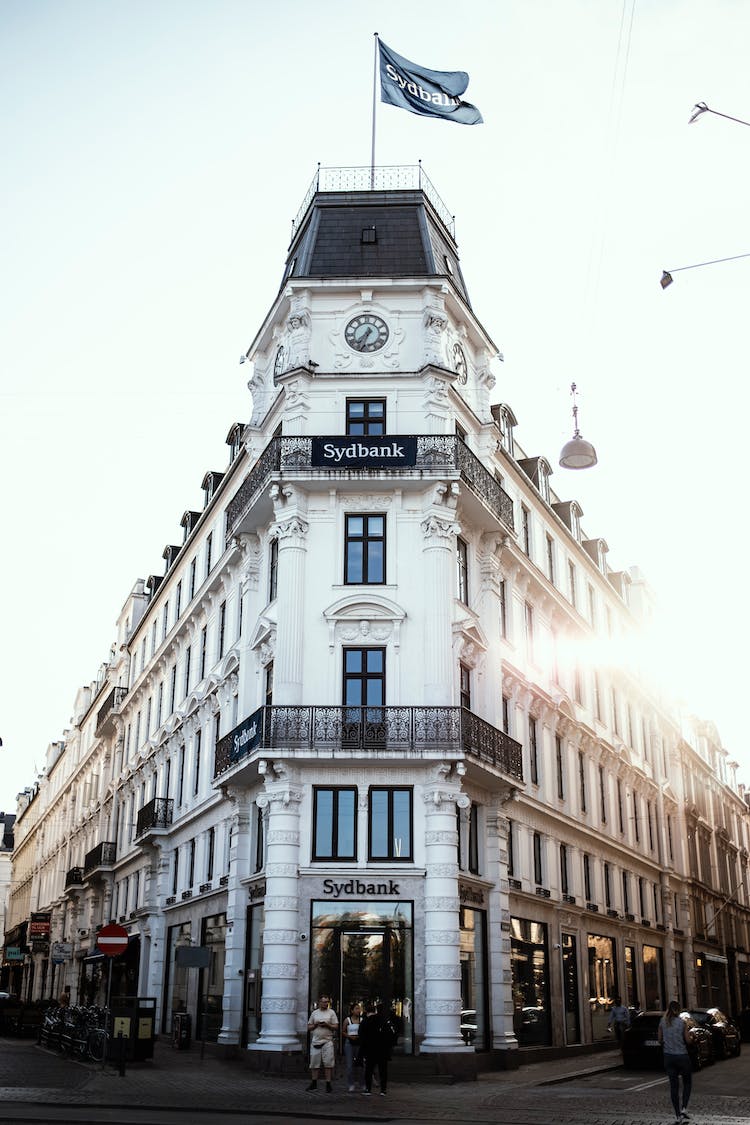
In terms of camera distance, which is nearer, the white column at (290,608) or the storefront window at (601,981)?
the white column at (290,608)

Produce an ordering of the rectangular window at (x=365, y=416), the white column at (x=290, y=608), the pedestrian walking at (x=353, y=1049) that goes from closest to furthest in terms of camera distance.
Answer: the pedestrian walking at (x=353, y=1049) < the white column at (x=290, y=608) < the rectangular window at (x=365, y=416)

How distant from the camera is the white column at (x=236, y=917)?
28.9m

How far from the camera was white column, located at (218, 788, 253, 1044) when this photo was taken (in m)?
28.9

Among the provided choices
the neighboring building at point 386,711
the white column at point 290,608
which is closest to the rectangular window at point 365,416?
the neighboring building at point 386,711

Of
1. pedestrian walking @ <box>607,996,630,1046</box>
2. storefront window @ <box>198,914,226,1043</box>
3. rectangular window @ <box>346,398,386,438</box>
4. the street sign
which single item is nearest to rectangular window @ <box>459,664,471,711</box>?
rectangular window @ <box>346,398,386,438</box>

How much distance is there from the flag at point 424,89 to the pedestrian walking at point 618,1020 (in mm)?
27518

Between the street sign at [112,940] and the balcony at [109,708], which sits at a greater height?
the balcony at [109,708]

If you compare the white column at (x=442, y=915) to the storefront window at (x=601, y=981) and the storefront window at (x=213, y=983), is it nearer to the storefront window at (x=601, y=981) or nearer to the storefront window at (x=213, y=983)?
the storefront window at (x=213, y=983)

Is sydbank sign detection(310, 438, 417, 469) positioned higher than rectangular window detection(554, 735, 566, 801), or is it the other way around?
sydbank sign detection(310, 438, 417, 469)

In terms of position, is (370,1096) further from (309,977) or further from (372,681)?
(372,681)

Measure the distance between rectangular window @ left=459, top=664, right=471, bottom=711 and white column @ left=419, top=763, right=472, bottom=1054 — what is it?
2.84 meters

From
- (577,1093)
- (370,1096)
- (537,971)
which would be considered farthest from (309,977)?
(537,971)

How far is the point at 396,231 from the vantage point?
34.1m

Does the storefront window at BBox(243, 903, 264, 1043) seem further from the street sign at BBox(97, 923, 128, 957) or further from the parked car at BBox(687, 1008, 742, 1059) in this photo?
the parked car at BBox(687, 1008, 742, 1059)
